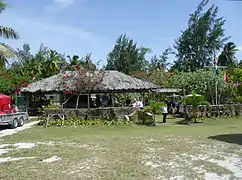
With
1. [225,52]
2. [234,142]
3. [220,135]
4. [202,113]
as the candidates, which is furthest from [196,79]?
[225,52]

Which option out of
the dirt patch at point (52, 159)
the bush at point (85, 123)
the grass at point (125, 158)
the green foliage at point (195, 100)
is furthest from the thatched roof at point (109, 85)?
the dirt patch at point (52, 159)

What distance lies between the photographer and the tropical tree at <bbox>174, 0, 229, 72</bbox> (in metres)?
43.2

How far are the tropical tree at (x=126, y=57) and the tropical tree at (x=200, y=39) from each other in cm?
723

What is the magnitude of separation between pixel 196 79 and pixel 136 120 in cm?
1208

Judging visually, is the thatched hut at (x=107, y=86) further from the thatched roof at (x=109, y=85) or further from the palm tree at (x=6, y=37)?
the palm tree at (x=6, y=37)

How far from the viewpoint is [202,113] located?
60.2 feet

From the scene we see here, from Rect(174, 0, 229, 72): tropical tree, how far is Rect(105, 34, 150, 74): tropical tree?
23.7ft

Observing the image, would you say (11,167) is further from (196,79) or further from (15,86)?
(196,79)

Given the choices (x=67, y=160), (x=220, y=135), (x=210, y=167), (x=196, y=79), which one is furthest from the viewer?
(x=196, y=79)

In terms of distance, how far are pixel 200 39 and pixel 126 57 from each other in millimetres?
12849

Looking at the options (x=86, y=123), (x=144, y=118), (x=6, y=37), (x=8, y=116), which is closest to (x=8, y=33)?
(x=6, y=37)

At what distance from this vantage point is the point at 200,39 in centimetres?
4341

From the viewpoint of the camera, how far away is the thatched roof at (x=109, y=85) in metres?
21.5

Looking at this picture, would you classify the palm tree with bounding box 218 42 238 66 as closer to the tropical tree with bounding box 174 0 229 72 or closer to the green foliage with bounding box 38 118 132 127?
the tropical tree with bounding box 174 0 229 72
